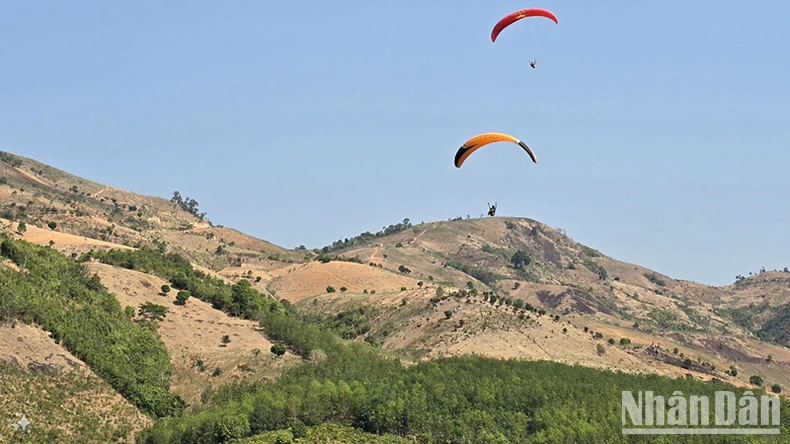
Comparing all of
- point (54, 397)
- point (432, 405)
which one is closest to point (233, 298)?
point (54, 397)

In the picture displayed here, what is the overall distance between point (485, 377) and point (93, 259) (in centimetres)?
5605

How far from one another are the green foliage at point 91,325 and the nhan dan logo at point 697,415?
4164 cm

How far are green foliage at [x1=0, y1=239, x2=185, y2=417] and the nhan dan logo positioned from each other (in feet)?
137

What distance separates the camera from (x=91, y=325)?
3878 inches

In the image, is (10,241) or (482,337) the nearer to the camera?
(10,241)

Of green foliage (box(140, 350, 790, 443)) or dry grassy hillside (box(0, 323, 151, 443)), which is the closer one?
dry grassy hillside (box(0, 323, 151, 443))

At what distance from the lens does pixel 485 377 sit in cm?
9650

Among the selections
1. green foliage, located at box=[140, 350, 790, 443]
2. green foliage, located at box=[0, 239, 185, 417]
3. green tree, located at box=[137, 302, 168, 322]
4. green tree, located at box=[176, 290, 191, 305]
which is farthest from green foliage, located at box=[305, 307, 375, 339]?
green foliage, located at box=[0, 239, 185, 417]

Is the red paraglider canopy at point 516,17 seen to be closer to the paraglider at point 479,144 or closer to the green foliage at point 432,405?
the paraglider at point 479,144

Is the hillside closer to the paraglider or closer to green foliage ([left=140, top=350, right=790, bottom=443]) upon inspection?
green foliage ([left=140, top=350, right=790, bottom=443])

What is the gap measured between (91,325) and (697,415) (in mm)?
56566

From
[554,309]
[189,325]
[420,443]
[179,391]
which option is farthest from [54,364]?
[554,309]

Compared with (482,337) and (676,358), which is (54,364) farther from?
(676,358)

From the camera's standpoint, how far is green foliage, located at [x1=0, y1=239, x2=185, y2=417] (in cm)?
9275
